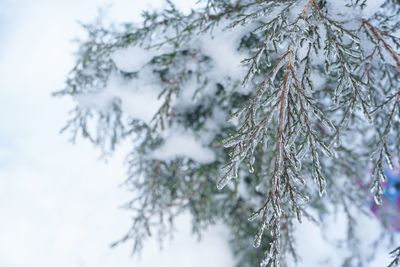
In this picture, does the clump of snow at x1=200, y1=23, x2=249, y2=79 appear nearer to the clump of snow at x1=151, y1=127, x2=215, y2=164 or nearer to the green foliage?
the green foliage

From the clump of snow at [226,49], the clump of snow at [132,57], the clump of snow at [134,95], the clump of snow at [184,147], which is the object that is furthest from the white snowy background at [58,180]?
the clump of snow at [226,49]

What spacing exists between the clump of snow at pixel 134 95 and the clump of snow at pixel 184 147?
249 millimetres

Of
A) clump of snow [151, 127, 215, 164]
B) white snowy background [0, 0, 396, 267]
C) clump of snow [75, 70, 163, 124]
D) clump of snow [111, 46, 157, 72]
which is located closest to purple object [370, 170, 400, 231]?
white snowy background [0, 0, 396, 267]

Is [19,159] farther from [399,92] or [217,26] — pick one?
[399,92]

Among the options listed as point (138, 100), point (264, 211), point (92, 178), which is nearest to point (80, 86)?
point (138, 100)

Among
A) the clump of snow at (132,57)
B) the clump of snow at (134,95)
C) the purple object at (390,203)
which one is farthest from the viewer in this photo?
the purple object at (390,203)

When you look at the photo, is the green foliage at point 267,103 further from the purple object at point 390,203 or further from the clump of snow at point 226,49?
the purple object at point 390,203

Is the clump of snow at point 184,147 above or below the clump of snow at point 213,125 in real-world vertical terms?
below

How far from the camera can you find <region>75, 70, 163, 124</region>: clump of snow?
127 inches

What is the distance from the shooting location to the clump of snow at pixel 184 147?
11.2ft

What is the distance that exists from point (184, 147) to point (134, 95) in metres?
0.56

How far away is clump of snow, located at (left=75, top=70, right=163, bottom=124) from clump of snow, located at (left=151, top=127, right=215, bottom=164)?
25cm

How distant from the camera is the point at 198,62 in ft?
10.0

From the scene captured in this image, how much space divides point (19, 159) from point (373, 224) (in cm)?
436
